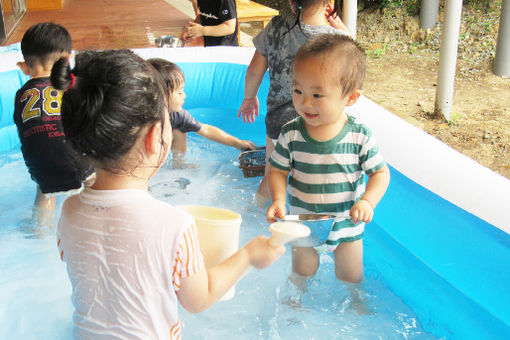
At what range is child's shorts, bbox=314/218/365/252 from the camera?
1.75 metres

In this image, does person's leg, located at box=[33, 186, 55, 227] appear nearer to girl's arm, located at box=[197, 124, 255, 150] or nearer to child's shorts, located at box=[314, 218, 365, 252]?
girl's arm, located at box=[197, 124, 255, 150]

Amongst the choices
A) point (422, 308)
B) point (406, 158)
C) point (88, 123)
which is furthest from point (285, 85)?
point (88, 123)

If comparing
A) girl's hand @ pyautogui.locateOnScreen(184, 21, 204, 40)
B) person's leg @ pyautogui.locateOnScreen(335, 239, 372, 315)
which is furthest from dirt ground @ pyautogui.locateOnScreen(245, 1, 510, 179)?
person's leg @ pyautogui.locateOnScreen(335, 239, 372, 315)

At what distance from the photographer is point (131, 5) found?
872 centimetres

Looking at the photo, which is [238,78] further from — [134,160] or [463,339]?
[134,160]

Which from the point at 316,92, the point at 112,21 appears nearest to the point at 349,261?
the point at 316,92

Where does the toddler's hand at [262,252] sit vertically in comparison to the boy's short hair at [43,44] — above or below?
below

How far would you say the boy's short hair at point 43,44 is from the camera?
2299 mm

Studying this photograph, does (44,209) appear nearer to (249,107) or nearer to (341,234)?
(249,107)

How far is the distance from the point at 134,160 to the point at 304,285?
113cm

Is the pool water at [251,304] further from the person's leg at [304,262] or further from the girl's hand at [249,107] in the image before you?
the girl's hand at [249,107]

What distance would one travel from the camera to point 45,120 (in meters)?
2.20

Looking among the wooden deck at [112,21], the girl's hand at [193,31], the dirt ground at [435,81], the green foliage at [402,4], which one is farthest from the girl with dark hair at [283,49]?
the green foliage at [402,4]

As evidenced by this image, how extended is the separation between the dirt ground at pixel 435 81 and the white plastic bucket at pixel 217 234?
2976mm
